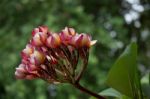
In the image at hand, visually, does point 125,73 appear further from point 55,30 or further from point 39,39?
point 55,30

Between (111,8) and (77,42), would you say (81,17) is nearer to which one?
(111,8)

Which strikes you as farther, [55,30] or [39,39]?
[55,30]

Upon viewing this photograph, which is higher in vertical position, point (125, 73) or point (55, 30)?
point (125, 73)

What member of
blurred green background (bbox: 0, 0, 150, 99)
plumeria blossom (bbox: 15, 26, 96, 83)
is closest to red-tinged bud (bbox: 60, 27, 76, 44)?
plumeria blossom (bbox: 15, 26, 96, 83)

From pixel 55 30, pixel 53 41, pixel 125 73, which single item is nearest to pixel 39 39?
pixel 53 41

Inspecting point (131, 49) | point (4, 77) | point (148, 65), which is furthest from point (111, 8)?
point (131, 49)

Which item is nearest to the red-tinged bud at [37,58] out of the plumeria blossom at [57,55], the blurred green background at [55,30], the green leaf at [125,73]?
the plumeria blossom at [57,55]

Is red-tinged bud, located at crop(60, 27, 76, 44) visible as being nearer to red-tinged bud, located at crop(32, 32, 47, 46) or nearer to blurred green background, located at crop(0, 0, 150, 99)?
red-tinged bud, located at crop(32, 32, 47, 46)

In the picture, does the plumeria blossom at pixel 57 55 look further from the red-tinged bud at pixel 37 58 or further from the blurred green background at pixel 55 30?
the blurred green background at pixel 55 30
